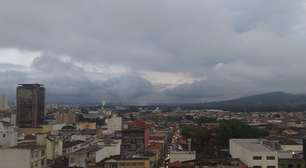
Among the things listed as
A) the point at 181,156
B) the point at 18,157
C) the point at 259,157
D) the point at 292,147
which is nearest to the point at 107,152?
the point at 181,156

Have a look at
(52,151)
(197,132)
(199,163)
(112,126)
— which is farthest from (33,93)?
(199,163)

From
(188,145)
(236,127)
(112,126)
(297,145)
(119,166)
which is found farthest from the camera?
(112,126)

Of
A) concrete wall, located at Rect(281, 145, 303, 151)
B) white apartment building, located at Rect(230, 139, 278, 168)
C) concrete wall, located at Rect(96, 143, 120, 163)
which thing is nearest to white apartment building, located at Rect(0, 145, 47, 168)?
concrete wall, located at Rect(96, 143, 120, 163)

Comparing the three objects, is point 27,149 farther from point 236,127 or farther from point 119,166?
point 236,127

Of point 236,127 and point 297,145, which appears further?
point 236,127

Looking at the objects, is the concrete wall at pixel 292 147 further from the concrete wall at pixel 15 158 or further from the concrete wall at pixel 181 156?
the concrete wall at pixel 15 158

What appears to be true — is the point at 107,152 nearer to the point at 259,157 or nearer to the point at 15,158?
the point at 259,157

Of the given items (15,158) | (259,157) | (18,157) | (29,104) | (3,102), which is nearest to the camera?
(18,157)

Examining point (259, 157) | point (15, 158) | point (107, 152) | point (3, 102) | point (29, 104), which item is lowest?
point (107, 152)
